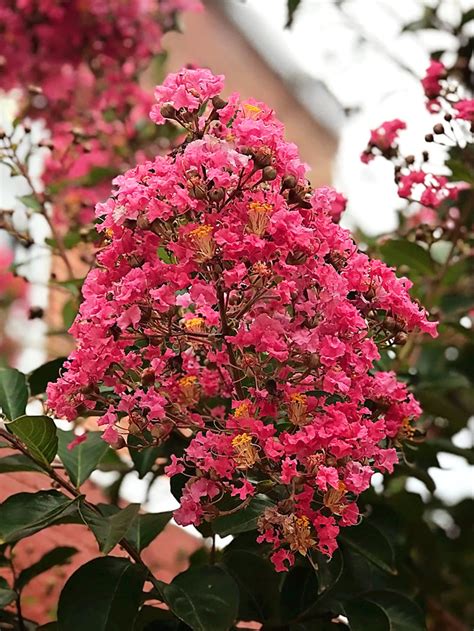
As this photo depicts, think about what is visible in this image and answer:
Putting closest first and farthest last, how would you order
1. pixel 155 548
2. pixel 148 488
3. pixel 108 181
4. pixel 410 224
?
pixel 148 488 < pixel 155 548 < pixel 108 181 < pixel 410 224

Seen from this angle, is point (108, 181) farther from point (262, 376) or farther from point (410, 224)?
point (262, 376)

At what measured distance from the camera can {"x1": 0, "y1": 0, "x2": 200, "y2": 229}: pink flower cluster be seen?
1770 mm

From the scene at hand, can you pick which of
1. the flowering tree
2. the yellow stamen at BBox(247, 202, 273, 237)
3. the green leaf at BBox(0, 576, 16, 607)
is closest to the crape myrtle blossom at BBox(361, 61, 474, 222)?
the flowering tree

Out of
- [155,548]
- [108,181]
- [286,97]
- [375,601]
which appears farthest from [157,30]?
[286,97]

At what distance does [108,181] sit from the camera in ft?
5.79

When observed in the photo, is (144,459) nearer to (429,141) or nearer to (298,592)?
(298,592)

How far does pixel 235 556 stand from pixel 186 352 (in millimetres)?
210

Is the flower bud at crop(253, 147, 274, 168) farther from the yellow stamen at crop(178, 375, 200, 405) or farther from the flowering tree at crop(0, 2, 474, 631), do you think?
the yellow stamen at crop(178, 375, 200, 405)

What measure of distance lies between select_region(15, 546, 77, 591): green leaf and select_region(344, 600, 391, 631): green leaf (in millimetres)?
344

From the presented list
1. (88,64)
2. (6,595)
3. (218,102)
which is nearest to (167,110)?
(218,102)

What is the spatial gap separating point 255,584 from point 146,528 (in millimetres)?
118

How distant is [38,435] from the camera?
79 cm

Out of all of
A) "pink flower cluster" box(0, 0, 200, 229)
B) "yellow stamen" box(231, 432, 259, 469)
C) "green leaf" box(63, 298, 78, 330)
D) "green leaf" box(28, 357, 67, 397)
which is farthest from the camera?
"pink flower cluster" box(0, 0, 200, 229)

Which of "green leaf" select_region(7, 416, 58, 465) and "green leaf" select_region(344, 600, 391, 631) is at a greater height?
"green leaf" select_region(7, 416, 58, 465)
